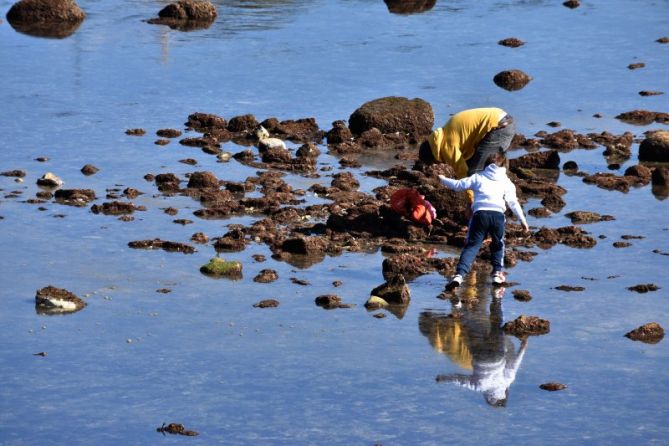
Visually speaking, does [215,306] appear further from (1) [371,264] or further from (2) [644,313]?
(2) [644,313]

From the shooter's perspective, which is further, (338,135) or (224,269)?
(338,135)

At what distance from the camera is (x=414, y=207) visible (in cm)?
1664

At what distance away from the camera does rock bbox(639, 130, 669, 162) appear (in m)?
20.5

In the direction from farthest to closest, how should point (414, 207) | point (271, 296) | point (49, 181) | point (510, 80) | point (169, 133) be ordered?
point (510, 80) → point (169, 133) → point (49, 181) → point (414, 207) → point (271, 296)

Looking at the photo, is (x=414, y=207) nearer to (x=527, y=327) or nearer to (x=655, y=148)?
(x=527, y=327)

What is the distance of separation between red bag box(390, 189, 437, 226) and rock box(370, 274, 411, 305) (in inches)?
100

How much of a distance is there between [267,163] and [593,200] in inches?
189

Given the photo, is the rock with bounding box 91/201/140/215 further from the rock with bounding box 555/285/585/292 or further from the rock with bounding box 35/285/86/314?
the rock with bounding box 555/285/585/292

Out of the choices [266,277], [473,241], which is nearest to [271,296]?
[266,277]

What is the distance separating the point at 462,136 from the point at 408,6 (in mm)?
18159

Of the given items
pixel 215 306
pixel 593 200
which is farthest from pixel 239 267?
pixel 593 200

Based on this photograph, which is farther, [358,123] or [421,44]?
[421,44]

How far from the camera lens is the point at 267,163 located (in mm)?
20125

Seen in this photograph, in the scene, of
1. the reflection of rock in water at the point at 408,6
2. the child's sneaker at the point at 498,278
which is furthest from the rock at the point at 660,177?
the reflection of rock in water at the point at 408,6
